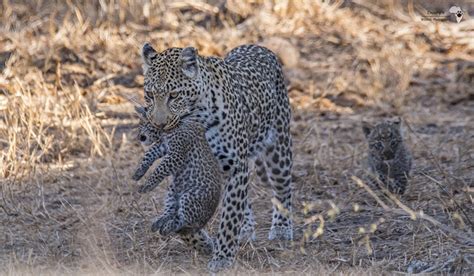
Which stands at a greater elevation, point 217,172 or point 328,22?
point 217,172

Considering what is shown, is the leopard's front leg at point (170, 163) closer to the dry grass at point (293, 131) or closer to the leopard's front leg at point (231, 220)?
the leopard's front leg at point (231, 220)

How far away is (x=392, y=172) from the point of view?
34.9 ft

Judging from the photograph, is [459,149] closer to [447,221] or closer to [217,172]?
[447,221]

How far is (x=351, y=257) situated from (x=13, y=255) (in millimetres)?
2444

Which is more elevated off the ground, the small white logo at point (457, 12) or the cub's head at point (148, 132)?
the cub's head at point (148, 132)

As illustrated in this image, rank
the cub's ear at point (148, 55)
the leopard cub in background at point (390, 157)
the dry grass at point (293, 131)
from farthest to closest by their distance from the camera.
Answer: the leopard cub in background at point (390, 157) < the dry grass at point (293, 131) < the cub's ear at point (148, 55)

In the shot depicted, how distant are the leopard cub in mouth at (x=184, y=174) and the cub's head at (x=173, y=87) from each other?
0.09 m

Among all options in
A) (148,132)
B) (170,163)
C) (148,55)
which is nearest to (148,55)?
(148,55)

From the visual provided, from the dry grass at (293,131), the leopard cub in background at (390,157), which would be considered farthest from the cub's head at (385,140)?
the dry grass at (293,131)

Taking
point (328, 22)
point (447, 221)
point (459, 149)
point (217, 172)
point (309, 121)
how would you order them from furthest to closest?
point (328, 22)
point (309, 121)
point (459, 149)
point (447, 221)
point (217, 172)

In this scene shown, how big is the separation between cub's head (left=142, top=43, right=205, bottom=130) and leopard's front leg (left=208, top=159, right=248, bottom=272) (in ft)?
2.03

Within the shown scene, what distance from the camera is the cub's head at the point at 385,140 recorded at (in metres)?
10.8

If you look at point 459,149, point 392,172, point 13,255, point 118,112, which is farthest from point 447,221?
point 118,112

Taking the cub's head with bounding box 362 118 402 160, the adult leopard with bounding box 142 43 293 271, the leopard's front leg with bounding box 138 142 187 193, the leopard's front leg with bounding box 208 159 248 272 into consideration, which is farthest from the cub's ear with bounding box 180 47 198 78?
the cub's head with bounding box 362 118 402 160
